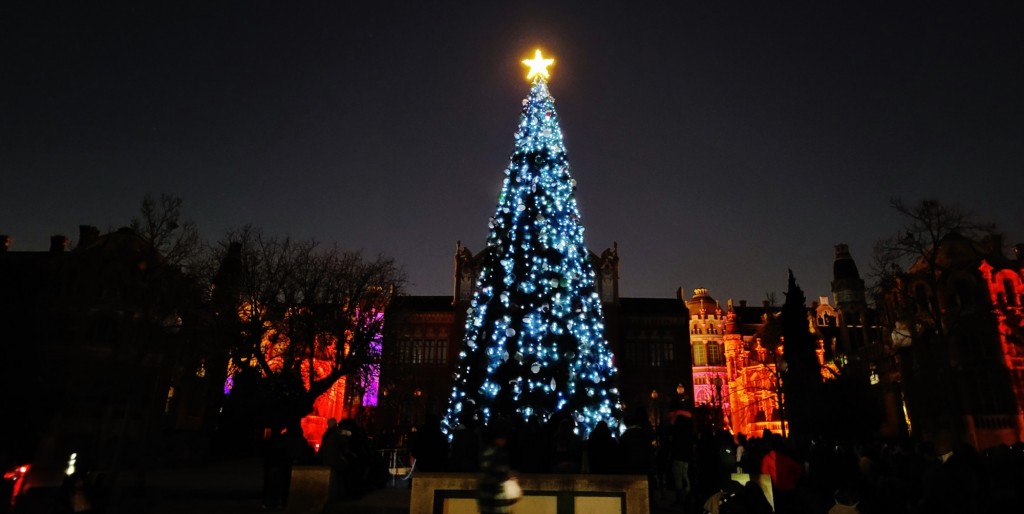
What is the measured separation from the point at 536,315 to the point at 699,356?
2672 inches

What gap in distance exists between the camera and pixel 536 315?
1939cm

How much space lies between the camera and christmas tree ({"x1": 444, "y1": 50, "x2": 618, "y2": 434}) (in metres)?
18.7

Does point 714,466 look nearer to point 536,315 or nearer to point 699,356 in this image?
point 536,315

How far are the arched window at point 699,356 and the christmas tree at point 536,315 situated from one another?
215ft

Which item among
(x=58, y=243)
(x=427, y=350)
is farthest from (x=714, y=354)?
(x=58, y=243)

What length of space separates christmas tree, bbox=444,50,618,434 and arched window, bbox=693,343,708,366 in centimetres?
6544

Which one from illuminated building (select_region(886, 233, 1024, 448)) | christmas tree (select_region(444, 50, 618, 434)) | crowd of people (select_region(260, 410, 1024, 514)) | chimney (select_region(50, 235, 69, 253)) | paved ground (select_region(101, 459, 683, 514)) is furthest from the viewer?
chimney (select_region(50, 235, 69, 253))

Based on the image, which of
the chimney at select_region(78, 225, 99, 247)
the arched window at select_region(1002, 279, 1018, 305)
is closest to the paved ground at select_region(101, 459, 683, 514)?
the chimney at select_region(78, 225, 99, 247)

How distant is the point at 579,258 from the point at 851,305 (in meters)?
70.1

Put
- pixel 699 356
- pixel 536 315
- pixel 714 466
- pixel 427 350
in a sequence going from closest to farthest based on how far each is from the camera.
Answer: pixel 714 466
pixel 536 315
pixel 427 350
pixel 699 356

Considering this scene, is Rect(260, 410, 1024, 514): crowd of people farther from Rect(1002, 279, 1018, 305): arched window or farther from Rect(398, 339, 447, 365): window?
Rect(398, 339, 447, 365): window

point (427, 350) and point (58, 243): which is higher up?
point (58, 243)

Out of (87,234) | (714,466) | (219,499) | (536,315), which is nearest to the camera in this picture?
(714,466)

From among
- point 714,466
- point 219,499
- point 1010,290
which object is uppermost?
point 1010,290
